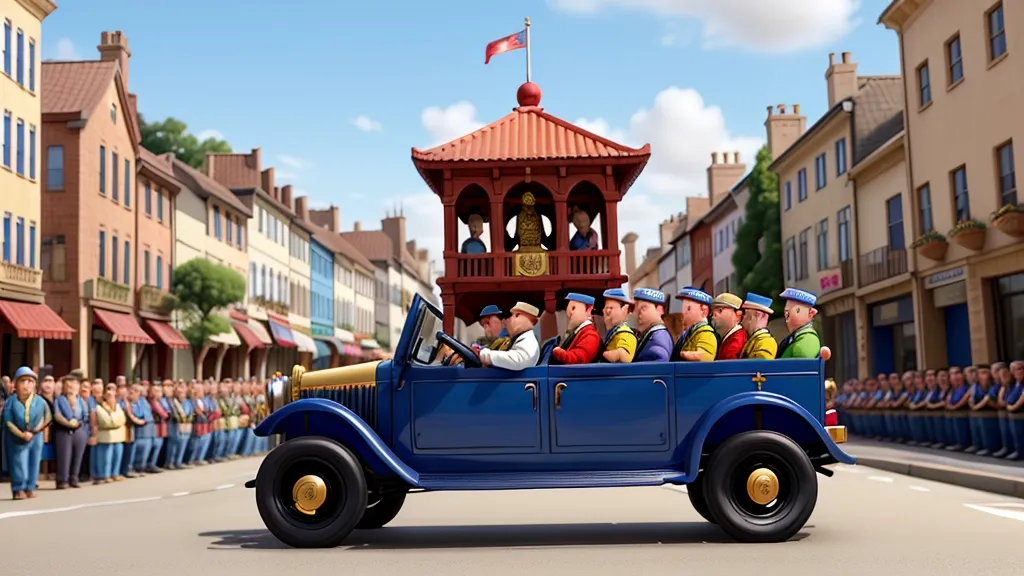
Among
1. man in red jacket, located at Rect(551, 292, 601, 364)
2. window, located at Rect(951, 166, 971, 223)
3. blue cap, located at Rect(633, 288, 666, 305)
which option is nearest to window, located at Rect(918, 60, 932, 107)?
window, located at Rect(951, 166, 971, 223)

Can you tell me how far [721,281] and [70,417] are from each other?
4612 centimetres

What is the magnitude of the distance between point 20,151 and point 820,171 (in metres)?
25.8

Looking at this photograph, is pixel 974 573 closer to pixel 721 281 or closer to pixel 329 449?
pixel 329 449

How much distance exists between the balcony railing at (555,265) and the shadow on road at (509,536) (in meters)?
5.02

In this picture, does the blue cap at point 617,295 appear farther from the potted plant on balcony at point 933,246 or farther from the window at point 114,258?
the window at point 114,258

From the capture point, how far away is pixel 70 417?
1948 cm

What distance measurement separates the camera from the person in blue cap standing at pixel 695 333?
986 centimetres

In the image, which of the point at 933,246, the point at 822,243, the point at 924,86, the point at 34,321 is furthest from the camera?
the point at 822,243

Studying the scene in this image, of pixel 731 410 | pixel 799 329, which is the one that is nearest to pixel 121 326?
pixel 799 329

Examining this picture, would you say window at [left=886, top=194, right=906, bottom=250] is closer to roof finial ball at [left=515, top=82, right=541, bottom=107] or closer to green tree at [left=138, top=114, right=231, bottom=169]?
roof finial ball at [left=515, top=82, right=541, bottom=107]

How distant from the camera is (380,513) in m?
11.4

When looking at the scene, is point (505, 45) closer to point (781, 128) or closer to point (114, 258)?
point (114, 258)

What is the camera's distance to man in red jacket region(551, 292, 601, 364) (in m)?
9.87

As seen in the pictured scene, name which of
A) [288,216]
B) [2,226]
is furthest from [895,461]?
[288,216]
